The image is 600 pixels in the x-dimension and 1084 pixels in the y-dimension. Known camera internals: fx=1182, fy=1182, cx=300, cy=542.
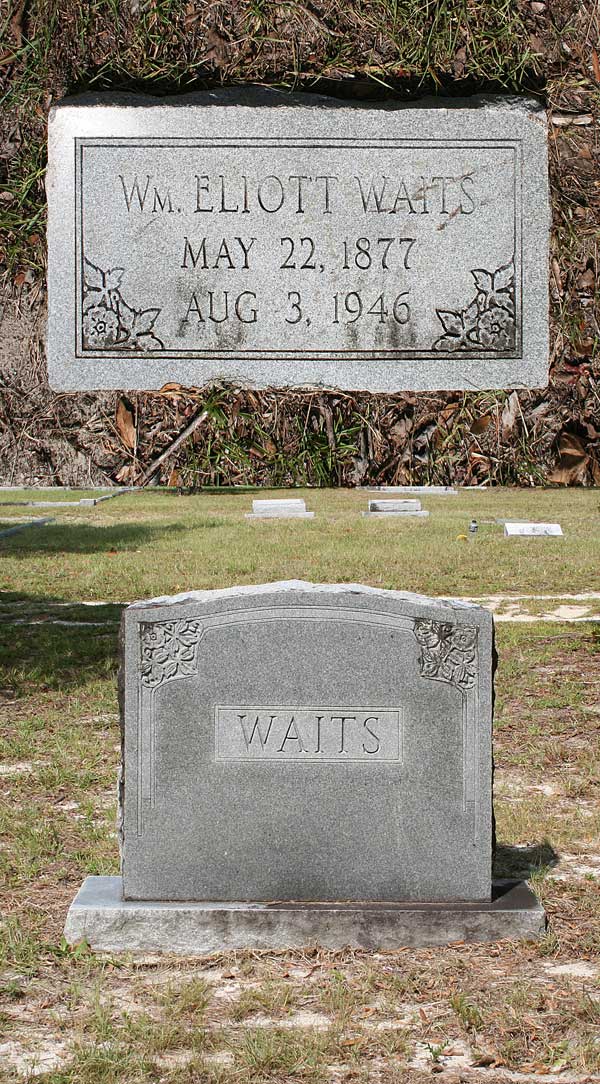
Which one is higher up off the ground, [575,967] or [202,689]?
[202,689]

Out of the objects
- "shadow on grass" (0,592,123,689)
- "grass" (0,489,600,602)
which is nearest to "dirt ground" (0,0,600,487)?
"shadow on grass" (0,592,123,689)

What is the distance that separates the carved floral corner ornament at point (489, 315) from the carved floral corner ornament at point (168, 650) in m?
1.21

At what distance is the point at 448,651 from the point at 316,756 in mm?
405

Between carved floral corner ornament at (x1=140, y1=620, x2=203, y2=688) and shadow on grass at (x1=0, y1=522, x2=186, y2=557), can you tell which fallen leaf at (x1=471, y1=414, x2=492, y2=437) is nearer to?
carved floral corner ornament at (x1=140, y1=620, x2=203, y2=688)

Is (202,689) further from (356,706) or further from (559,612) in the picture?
(559,612)

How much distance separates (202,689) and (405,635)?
51cm

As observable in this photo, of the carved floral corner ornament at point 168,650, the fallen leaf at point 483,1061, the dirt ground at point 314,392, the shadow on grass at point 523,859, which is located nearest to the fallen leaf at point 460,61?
the dirt ground at point 314,392

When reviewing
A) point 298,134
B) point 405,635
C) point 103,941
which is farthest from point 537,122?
point 103,941

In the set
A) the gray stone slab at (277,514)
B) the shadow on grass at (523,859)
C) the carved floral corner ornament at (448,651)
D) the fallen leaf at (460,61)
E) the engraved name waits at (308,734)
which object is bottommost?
the shadow on grass at (523,859)

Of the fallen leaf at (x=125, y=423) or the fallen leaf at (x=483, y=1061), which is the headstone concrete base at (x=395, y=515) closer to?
the fallen leaf at (x=125, y=423)

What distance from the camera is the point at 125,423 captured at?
339 centimetres

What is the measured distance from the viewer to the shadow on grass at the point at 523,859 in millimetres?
3146

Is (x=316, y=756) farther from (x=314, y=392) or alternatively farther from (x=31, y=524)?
(x=31, y=524)

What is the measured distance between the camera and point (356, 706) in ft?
9.27
